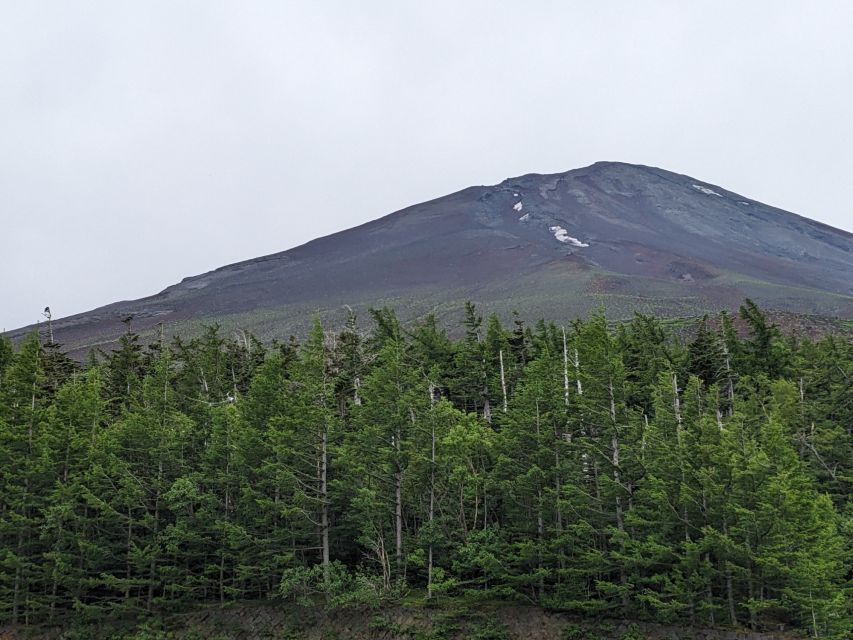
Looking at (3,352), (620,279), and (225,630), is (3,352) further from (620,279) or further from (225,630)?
(620,279)

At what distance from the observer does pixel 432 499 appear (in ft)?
121

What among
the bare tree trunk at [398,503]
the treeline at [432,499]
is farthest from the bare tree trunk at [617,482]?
the bare tree trunk at [398,503]

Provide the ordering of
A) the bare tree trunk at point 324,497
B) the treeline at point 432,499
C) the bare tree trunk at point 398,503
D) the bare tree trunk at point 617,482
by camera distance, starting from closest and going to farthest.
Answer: the treeline at point 432,499 < the bare tree trunk at point 617,482 < the bare tree trunk at point 398,503 < the bare tree trunk at point 324,497

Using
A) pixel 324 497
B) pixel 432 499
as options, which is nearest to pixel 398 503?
pixel 432 499

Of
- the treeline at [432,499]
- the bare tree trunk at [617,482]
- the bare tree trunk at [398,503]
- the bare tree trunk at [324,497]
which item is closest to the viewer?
the treeline at [432,499]

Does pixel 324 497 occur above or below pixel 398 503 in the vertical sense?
above

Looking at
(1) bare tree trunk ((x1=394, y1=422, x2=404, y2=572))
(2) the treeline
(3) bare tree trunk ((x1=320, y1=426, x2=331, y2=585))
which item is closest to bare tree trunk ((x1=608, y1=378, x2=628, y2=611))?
(2) the treeline

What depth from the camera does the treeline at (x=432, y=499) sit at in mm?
32219

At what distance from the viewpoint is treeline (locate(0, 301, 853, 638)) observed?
3222 centimetres

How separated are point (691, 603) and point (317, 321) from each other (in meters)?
26.7

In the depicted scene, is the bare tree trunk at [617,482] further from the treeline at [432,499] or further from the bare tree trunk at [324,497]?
the bare tree trunk at [324,497]

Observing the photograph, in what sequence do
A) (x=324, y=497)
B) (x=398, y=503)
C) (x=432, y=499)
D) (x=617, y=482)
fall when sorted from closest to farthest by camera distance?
(x=617, y=482)
(x=432, y=499)
(x=398, y=503)
(x=324, y=497)

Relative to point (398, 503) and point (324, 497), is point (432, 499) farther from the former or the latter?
point (324, 497)

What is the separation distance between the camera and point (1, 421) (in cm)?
4012
